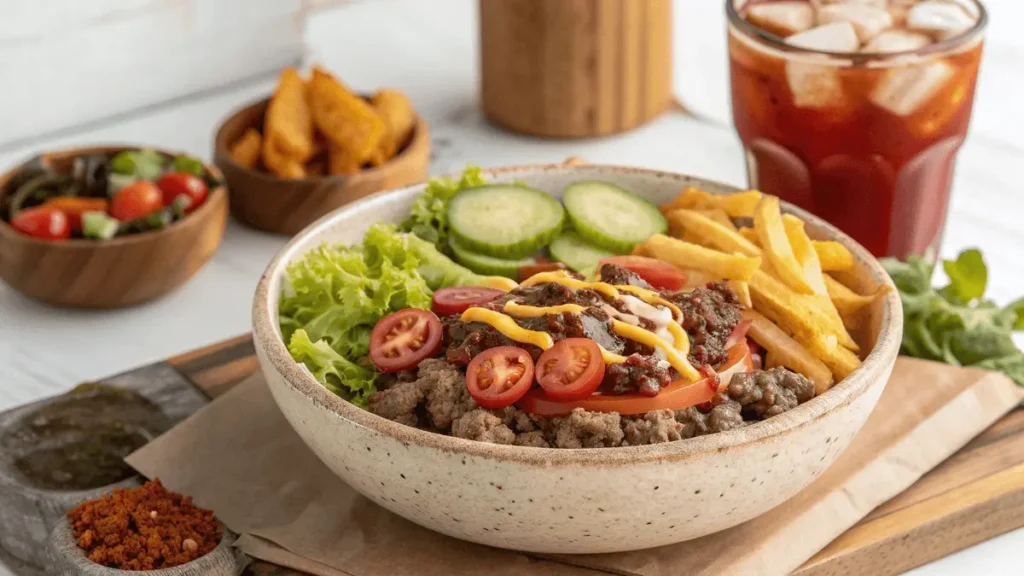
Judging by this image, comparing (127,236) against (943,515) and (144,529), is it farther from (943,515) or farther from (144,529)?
(943,515)

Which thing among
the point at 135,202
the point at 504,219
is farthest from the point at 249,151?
the point at 504,219

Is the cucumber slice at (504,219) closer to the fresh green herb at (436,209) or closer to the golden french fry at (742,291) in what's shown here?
the fresh green herb at (436,209)

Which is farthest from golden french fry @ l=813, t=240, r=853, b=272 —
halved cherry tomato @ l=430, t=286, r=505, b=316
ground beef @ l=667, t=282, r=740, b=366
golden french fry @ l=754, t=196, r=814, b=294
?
halved cherry tomato @ l=430, t=286, r=505, b=316

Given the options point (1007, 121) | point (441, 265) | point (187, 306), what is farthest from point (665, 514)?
point (1007, 121)

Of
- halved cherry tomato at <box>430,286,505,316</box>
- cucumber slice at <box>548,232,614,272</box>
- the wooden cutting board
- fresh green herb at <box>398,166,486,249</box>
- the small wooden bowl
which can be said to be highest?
halved cherry tomato at <box>430,286,505,316</box>

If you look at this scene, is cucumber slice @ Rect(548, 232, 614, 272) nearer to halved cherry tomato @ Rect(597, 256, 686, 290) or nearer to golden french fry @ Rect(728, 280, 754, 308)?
halved cherry tomato @ Rect(597, 256, 686, 290)

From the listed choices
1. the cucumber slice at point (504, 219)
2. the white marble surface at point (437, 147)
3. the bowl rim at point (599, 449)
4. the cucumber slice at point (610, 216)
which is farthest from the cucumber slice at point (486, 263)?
the white marble surface at point (437, 147)
